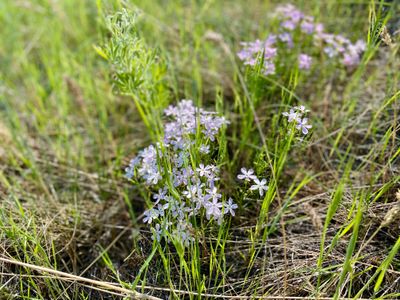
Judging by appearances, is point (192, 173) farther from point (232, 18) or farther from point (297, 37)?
point (232, 18)

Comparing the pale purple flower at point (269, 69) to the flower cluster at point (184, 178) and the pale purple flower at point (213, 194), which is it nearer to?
the flower cluster at point (184, 178)

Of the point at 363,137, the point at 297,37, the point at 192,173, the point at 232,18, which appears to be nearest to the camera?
the point at 192,173

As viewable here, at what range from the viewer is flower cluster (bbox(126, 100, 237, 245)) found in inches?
59.0

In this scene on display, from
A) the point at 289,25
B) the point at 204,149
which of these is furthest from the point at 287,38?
the point at 204,149

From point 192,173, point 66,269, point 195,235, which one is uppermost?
point 192,173

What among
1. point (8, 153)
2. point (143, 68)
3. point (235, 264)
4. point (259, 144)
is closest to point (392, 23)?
point (259, 144)

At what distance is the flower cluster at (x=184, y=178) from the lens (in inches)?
59.0

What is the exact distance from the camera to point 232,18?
10.2 feet

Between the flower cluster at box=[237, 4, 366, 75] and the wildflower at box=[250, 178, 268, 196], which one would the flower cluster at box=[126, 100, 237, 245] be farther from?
the flower cluster at box=[237, 4, 366, 75]

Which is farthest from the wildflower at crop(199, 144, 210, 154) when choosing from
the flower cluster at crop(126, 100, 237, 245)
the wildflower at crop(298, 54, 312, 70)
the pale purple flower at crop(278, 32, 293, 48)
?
the pale purple flower at crop(278, 32, 293, 48)

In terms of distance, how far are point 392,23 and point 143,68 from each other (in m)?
1.53

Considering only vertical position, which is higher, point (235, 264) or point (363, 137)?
point (363, 137)

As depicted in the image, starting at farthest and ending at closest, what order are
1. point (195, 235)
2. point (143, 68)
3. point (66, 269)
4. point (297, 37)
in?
1. point (297, 37)
2. point (143, 68)
3. point (66, 269)
4. point (195, 235)

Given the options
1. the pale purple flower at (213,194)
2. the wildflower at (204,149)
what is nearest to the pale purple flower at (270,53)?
the wildflower at (204,149)
